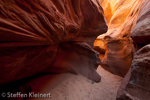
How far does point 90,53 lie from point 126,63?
94.0 inches

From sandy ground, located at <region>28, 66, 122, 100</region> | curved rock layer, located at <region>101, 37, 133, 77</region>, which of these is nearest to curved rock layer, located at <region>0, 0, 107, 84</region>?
sandy ground, located at <region>28, 66, 122, 100</region>

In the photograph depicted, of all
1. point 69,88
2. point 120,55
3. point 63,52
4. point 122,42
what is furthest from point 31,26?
point 120,55

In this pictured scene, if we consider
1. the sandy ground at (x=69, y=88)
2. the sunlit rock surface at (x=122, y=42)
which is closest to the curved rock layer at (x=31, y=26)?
the sandy ground at (x=69, y=88)

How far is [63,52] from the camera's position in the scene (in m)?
3.05

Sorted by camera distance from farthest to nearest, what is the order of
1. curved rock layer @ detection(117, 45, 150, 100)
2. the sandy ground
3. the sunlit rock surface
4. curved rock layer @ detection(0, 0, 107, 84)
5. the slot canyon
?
the sunlit rock surface → the sandy ground → curved rock layer @ detection(117, 45, 150, 100) → the slot canyon → curved rock layer @ detection(0, 0, 107, 84)

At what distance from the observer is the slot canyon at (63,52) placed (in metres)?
0.91

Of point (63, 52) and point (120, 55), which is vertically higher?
point (63, 52)

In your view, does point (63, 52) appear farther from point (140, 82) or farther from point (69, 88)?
point (140, 82)

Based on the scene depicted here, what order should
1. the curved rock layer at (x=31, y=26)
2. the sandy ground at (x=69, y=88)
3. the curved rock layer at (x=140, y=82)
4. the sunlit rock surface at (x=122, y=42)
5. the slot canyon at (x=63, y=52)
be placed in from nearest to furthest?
the curved rock layer at (x=31, y=26) → the slot canyon at (x=63, y=52) → the curved rock layer at (x=140, y=82) → the sandy ground at (x=69, y=88) → the sunlit rock surface at (x=122, y=42)

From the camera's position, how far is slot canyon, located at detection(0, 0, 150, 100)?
0.91 m

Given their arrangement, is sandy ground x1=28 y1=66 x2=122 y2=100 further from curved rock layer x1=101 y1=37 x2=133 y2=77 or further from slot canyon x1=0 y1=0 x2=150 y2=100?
curved rock layer x1=101 y1=37 x2=133 y2=77

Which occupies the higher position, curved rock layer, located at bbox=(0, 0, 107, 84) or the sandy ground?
curved rock layer, located at bbox=(0, 0, 107, 84)

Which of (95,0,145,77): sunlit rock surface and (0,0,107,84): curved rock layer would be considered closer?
(0,0,107,84): curved rock layer

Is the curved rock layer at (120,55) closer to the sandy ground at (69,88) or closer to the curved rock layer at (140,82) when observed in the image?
the sandy ground at (69,88)
